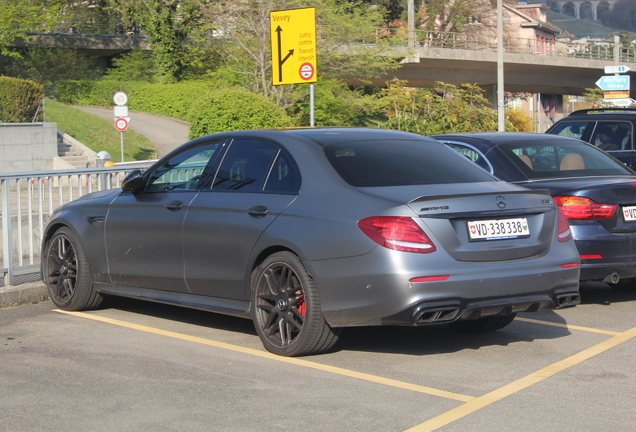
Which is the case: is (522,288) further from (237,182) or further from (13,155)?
(13,155)

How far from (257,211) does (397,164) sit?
3.46ft

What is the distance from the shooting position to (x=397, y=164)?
6.08m

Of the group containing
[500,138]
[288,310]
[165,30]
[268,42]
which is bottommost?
[288,310]

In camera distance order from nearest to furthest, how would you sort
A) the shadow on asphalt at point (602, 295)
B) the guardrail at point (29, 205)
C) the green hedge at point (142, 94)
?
the guardrail at point (29, 205) → the shadow on asphalt at point (602, 295) → the green hedge at point (142, 94)

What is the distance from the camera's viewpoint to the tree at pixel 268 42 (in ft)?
114

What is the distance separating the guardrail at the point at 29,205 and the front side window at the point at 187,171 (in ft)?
5.71

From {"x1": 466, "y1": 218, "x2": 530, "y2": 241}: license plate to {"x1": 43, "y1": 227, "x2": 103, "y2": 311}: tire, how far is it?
368 centimetres

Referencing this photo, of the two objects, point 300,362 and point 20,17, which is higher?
point 20,17

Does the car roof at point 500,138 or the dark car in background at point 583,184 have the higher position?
the car roof at point 500,138

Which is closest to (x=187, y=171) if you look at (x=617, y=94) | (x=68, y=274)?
(x=68, y=274)

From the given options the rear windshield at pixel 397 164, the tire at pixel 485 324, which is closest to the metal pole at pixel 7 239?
the rear windshield at pixel 397 164

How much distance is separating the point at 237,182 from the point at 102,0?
52.4 metres

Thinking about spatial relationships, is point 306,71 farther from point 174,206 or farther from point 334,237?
point 334,237

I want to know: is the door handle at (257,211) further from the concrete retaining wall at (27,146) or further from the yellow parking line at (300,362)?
the concrete retaining wall at (27,146)
